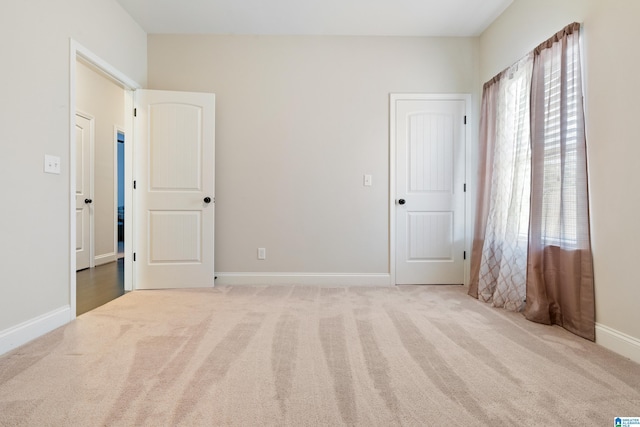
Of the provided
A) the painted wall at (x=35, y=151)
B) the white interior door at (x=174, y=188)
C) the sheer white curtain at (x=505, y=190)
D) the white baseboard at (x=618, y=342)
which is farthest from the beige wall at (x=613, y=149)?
the painted wall at (x=35, y=151)

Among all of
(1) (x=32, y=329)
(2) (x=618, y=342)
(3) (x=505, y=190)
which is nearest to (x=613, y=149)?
(3) (x=505, y=190)

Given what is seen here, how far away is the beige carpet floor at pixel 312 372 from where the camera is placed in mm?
1460

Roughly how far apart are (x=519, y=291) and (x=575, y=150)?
1.23 m

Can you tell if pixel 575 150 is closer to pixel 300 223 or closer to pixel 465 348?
pixel 465 348

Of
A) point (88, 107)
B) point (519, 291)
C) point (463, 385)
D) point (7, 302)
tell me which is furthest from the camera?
point (88, 107)

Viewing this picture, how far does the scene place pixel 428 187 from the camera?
3.92 meters

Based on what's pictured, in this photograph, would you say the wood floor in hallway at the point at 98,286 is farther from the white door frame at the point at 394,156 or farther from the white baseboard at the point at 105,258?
the white door frame at the point at 394,156

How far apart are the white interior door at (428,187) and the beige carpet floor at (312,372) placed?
1.07 metres

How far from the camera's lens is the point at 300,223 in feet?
12.9

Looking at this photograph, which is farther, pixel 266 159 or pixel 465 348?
pixel 266 159

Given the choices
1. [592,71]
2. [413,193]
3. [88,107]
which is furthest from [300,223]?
[88,107]

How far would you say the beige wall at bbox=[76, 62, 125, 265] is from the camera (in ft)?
16.3

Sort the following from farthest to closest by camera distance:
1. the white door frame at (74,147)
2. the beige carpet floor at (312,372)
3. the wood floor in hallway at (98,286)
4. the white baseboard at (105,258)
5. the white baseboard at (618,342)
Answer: the white baseboard at (105,258) < the wood floor in hallway at (98,286) < the white door frame at (74,147) < the white baseboard at (618,342) < the beige carpet floor at (312,372)

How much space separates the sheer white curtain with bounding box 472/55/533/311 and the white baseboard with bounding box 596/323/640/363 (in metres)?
0.70
